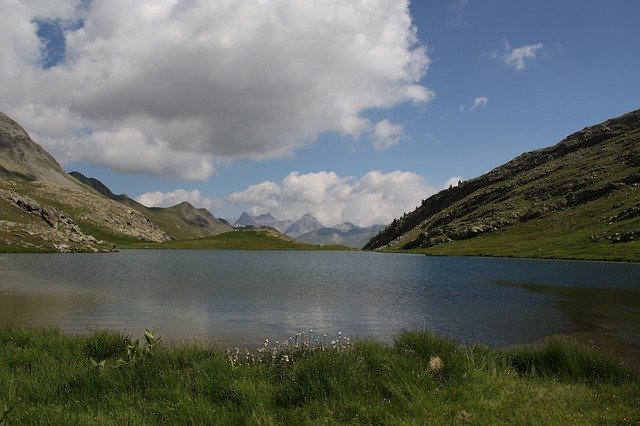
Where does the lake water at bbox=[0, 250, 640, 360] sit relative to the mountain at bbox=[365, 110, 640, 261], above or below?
below

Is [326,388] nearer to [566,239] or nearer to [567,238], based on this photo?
[566,239]

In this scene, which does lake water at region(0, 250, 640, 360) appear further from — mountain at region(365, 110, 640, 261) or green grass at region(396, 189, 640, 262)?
mountain at region(365, 110, 640, 261)

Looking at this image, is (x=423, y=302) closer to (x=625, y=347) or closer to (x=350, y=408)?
(x=625, y=347)

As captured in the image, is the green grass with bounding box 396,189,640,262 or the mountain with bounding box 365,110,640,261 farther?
the mountain with bounding box 365,110,640,261

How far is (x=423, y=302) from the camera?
4212cm

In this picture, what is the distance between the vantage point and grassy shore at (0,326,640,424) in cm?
1012

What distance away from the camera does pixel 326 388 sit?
38.8 feet

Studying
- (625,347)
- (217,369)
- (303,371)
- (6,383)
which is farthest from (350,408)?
(625,347)

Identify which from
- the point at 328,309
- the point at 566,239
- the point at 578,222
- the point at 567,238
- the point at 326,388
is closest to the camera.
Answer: the point at 326,388

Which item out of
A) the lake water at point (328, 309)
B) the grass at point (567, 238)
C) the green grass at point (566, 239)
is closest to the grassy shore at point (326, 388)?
the lake water at point (328, 309)

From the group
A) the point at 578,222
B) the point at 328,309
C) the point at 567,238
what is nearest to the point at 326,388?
the point at 328,309

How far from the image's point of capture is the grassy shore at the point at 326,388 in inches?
398

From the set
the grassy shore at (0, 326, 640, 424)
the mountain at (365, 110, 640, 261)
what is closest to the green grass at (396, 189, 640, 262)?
the mountain at (365, 110, 640, 261)

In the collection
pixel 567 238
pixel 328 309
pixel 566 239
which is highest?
pixel 567 238
